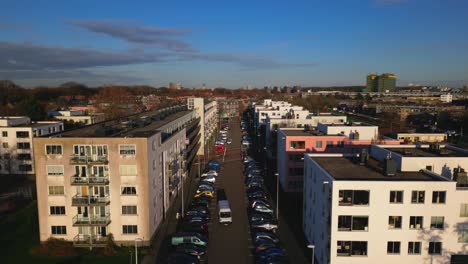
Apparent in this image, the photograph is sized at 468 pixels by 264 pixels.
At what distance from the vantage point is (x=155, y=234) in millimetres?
29953

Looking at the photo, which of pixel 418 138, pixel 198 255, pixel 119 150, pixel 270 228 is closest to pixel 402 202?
pixel 270 228

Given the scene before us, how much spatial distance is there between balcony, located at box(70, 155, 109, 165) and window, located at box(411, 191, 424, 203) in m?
22.0

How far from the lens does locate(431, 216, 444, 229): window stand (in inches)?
856

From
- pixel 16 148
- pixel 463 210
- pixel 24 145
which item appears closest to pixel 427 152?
pixel 463 210

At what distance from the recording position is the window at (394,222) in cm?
2186

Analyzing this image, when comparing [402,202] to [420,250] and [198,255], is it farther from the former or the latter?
[198,255]

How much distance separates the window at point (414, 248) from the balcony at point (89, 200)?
72.2 ft

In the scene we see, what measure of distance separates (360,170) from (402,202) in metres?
4.79

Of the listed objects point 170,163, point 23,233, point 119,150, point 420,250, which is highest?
point 119,150

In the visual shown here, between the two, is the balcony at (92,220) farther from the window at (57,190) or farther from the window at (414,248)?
the window at (414,248)

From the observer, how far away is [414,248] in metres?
22.0

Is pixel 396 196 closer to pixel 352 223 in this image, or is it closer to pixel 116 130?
pixel 352 223

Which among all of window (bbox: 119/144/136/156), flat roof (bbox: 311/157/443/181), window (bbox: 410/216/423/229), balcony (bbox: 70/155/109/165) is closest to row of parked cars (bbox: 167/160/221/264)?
window (bbox: 119/144/136/156)

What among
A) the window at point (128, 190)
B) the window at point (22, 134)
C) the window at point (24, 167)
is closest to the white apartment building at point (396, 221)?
the window at point (128, 190)
